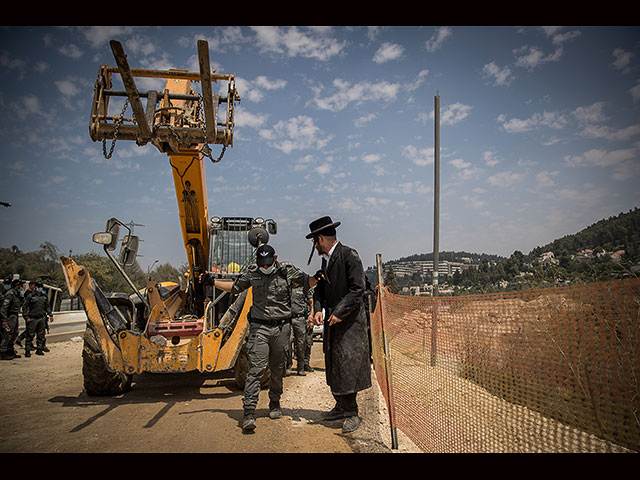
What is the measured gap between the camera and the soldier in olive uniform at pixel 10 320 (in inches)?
345

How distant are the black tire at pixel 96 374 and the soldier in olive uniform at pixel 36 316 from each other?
589 cm

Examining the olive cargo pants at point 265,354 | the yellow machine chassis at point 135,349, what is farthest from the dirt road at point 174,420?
the yellow machine chassis at point 135,349

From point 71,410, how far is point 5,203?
15.5m

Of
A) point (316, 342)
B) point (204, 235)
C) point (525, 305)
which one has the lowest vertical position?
point (316, 342)

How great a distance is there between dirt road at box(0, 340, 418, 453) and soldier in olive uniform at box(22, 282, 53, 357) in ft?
11.8

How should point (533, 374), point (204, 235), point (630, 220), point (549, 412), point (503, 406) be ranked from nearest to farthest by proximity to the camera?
1. point (549, 412)
2. point (533, 374)
3. point (503, 406)
4. point (204, 235)
5. point (630, 220)

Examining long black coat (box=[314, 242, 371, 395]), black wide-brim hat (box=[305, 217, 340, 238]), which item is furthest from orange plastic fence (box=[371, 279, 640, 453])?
black wide-brim hat (box=[305, 217, 340, 238])

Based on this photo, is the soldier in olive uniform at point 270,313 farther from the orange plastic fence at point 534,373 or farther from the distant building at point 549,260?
the distant building at point 549,260

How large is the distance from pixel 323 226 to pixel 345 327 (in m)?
1.12

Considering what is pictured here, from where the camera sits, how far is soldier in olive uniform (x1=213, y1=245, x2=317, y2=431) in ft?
13.3

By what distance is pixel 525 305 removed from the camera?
241cm

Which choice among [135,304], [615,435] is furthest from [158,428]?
[615,435]

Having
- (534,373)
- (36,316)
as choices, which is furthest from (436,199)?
(36,316)

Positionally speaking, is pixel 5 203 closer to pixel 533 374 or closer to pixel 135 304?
pixel 135 304
